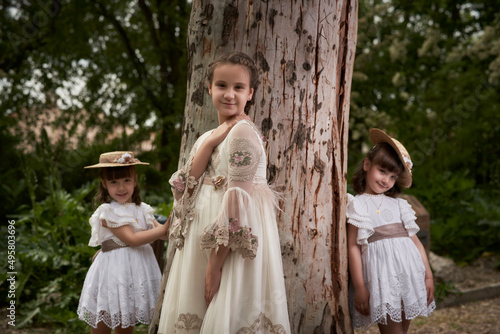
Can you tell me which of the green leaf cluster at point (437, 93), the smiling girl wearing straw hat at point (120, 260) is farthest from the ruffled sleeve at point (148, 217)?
the green leaf cluster at point (437, 93)

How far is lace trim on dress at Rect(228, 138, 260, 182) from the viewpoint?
2.17 metres

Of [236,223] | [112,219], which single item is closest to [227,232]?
[236,223]

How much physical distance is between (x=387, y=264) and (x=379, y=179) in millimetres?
525

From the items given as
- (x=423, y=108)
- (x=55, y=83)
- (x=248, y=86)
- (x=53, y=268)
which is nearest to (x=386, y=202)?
(x=248, y=86)

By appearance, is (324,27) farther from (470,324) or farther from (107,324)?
(470,324)

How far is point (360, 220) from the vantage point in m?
2.91

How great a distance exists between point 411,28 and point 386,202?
7.24 metres

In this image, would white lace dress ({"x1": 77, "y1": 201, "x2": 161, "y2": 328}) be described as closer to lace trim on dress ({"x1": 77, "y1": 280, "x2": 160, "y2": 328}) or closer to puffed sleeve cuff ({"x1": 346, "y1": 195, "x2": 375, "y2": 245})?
lace trim on dress ({"x1": 77, "y1": 280, "x2": 160, "y2": 328})

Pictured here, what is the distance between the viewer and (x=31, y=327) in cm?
436

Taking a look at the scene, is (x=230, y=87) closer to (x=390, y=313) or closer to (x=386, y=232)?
(x=386, y=232)

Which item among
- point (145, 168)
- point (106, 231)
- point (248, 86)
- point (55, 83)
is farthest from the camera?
point (55, 83)

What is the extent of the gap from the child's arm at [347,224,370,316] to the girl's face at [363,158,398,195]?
307 mm

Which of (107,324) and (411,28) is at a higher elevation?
(411,28)

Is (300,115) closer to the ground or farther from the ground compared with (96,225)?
farther from the ground
